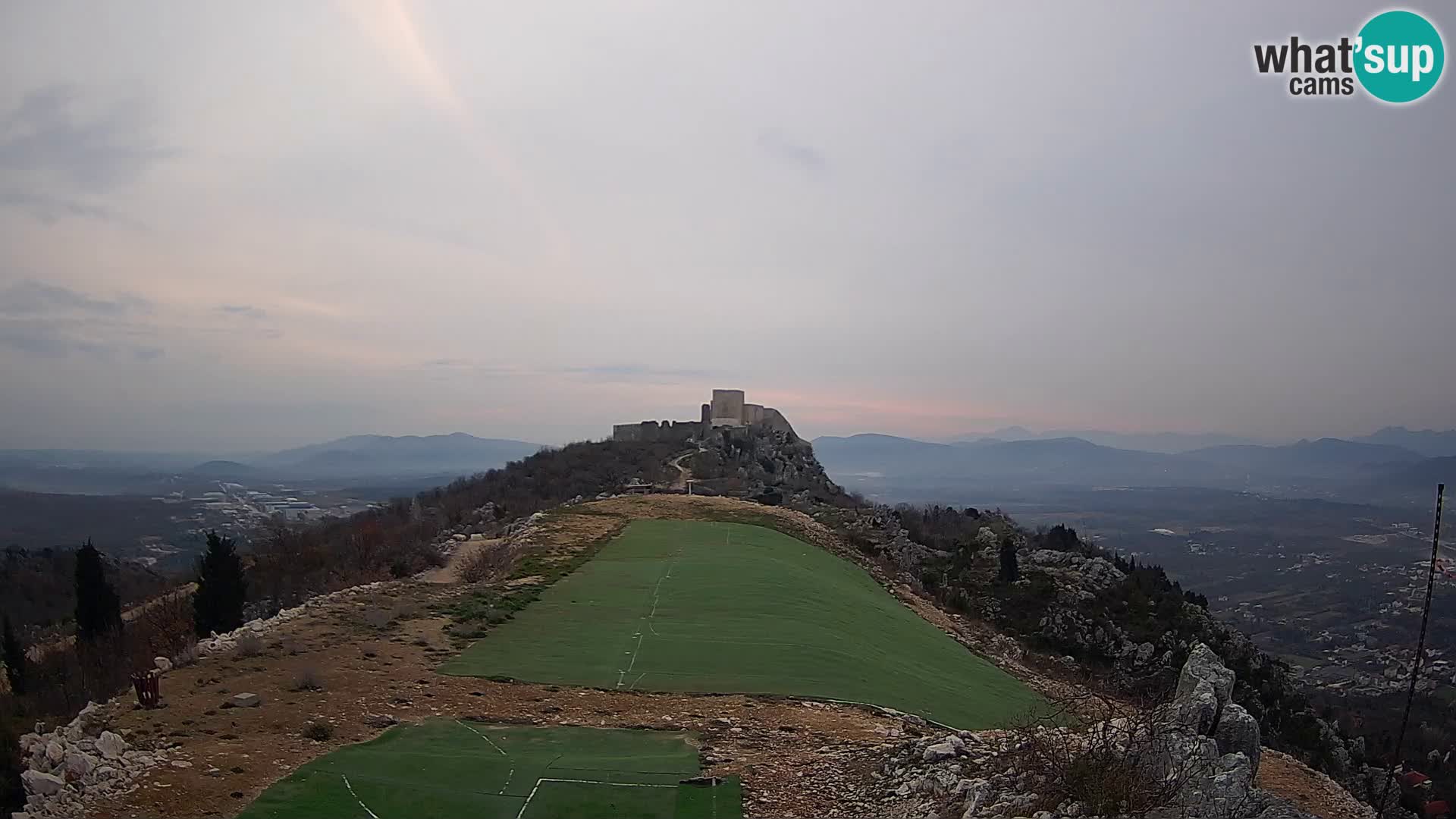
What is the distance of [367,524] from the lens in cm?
3956

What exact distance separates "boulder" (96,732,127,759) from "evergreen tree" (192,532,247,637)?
41.1 ft

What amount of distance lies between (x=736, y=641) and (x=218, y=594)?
1369 cm

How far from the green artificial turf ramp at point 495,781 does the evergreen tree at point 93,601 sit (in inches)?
840

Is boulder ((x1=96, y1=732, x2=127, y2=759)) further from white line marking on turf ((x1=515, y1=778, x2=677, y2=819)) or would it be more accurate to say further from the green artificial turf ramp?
white line marking on turf ((x1=515, y1=778, x2=677, y2=819))

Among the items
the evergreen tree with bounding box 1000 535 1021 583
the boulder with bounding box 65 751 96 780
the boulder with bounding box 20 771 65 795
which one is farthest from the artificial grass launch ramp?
the evergreen tree with bounding box 1000 535 1021 583

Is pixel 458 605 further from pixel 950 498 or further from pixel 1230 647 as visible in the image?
pixel 950 498

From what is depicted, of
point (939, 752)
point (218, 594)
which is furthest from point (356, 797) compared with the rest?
point (218, 594)

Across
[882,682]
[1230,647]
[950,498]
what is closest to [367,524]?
[882,682]

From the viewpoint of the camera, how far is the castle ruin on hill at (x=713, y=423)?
71750 mm

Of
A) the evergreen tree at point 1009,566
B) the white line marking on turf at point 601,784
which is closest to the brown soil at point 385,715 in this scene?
the white line marking on turf at point 601,784

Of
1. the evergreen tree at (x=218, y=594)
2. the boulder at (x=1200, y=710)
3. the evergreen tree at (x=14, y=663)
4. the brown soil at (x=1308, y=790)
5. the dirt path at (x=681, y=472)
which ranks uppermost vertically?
the dirt path at (x=681, y=472)

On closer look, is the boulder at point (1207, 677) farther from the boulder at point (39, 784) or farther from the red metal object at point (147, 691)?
the red metal object at point (147, 691)

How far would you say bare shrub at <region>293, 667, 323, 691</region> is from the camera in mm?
11445

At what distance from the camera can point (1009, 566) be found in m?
41.0
